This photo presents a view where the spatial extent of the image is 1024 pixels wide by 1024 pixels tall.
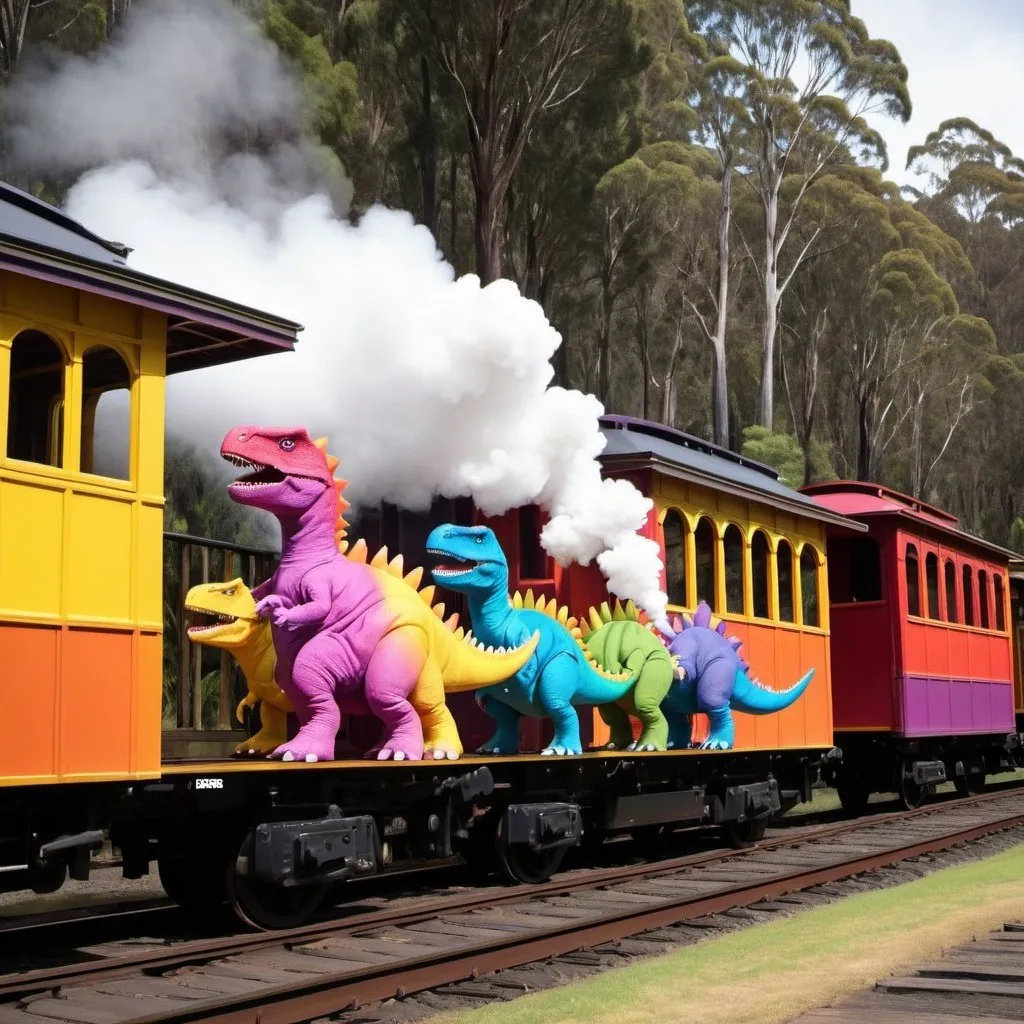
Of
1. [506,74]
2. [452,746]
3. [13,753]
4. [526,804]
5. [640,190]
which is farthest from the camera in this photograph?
[640,190]

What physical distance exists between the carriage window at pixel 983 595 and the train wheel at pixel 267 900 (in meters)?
14.2

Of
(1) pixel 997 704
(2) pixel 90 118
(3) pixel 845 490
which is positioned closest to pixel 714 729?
(3) pixel 845 490

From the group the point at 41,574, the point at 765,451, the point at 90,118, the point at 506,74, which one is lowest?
the point at 41,574

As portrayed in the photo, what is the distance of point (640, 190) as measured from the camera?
36781mm

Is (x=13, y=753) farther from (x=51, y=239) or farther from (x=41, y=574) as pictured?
(x=51, y=239)

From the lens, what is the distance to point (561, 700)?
411 inches

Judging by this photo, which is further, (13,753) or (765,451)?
(765,451)

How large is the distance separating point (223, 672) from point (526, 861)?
3.05 m

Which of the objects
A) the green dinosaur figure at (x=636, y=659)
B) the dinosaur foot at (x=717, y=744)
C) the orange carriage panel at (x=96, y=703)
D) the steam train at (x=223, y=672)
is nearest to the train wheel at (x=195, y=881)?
the steam train at (x=223, y=672)

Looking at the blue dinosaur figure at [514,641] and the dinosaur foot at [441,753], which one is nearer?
the dinosaur foot at [441,753]

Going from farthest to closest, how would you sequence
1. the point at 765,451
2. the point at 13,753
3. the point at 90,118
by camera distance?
the point at 765,451 < the point at 90,118 < the point at 13,753

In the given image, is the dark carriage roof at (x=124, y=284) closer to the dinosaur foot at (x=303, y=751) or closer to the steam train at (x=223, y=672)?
the steam train at (x=223, y=672)

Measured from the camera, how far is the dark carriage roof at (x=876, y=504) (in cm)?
1683

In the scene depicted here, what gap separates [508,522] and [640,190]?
87.1 feet
